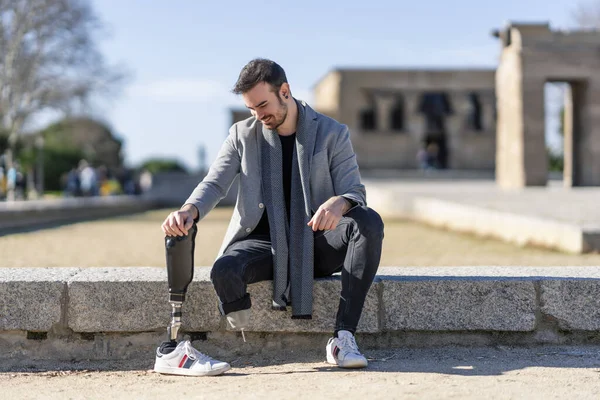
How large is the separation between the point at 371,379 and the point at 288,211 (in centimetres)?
93

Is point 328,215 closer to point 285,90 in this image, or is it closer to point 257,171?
point 257,171

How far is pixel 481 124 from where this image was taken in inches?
1790

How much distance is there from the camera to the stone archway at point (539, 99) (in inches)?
815

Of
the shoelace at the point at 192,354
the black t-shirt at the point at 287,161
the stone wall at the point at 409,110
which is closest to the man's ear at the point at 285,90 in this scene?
the black t-shirt at the point at 287,161

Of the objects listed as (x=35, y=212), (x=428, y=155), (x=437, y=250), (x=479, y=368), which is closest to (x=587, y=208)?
(x=437, y=250)

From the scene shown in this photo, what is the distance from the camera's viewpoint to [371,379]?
11.4 ft

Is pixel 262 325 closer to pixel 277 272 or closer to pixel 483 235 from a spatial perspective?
pixel 277 272

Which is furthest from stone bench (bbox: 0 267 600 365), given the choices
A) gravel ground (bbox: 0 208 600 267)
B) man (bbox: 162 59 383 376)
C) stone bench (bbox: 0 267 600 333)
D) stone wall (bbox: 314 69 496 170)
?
stone wall (bbox: 314 69 496 170)

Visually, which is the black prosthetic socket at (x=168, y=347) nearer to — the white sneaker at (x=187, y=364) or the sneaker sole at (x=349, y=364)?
the white sneaker at (x=187, y=364)

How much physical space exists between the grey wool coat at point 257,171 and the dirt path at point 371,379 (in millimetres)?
714

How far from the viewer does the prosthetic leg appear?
3.69 m

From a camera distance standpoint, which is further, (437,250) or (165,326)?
(437,250)

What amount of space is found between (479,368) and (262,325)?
3.64 ft

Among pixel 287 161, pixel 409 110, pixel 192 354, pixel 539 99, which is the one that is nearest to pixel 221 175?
pixel 287 161
